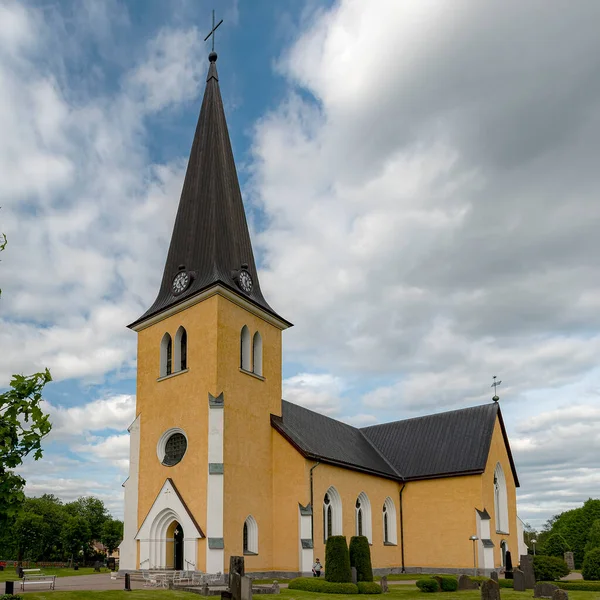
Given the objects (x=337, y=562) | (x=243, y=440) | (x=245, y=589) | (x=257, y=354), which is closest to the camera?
(x=245, y=589)

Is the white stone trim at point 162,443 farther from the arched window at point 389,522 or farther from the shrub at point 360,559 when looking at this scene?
the arched window at point 389,522

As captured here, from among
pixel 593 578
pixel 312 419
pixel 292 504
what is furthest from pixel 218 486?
pixel 593 578

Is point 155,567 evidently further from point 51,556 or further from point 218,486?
point 51,556

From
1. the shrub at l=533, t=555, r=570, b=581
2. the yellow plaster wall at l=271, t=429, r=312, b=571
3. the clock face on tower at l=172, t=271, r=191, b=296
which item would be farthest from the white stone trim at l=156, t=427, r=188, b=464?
the shrub at l=533, t=555, r=570, b=581

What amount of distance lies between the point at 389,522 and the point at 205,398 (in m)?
16.6

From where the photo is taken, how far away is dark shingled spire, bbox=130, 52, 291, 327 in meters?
29.9

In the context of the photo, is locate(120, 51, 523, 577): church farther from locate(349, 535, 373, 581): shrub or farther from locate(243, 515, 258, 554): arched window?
locate(349, 535, 373, 581): shrub

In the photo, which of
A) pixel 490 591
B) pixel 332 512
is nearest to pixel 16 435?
pixel 490 591

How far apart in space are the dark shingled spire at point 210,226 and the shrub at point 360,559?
12.0 metres

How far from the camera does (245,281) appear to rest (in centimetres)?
3066

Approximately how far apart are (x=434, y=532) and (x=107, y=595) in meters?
22.5

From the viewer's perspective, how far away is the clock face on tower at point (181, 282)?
30.0 meters

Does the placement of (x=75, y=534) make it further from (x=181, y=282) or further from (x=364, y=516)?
(x=181, y=282)

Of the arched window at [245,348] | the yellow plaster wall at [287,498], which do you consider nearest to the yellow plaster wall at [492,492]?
the yellow plaster wall at [287,498]
